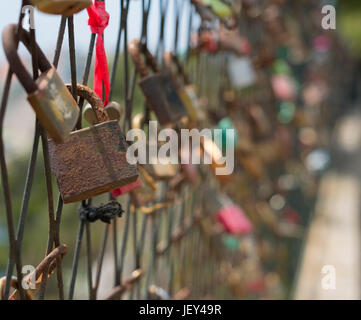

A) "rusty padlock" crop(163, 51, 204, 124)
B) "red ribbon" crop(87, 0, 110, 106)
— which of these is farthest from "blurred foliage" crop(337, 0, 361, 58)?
"red ribbon" crop(87, 0, 110, 106)

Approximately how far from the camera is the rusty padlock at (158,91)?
0.95 metres

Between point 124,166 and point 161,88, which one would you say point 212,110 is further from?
point 124,166

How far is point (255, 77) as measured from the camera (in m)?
2.21

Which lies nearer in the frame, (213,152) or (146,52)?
(146,52)

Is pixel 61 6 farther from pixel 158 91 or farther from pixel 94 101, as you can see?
pixel 158 91

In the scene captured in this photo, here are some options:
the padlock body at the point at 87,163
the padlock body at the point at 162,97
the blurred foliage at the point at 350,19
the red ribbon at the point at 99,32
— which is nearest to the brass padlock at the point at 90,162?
the padlock body at the point at 87,163

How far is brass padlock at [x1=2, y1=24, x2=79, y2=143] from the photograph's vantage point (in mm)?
566

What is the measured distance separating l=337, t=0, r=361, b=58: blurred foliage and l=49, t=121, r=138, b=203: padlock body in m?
11.1

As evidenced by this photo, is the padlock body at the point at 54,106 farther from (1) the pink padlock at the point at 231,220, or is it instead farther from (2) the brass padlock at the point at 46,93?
(1) the pink padlock at the point at 231,220

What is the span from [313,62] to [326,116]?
676 millimetres

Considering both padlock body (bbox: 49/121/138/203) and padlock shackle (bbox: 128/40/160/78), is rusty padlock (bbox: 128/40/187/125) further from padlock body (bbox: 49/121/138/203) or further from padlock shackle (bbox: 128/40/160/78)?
padlock body (bbox: 49/121/138/203)

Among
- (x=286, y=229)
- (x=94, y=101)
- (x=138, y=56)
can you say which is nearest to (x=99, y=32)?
(x=94, y=101)
